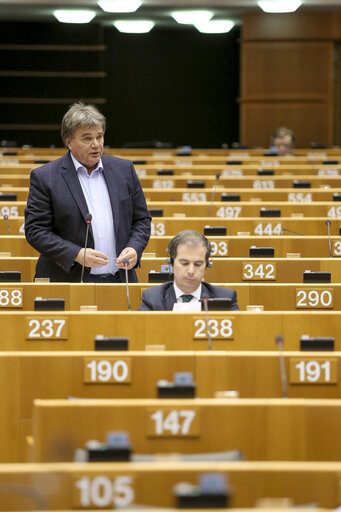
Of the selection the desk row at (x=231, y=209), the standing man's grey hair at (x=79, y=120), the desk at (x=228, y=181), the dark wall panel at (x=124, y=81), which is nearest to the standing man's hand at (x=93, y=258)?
the standing man's grey hair at (x=79, y=120)

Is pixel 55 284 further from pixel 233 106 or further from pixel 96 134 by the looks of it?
pixel 233 106

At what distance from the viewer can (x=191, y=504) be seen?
1.92 metres

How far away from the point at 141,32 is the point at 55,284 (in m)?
9.39

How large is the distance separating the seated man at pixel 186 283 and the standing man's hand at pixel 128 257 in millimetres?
181

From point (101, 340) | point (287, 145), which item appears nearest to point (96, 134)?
point (101, 340)

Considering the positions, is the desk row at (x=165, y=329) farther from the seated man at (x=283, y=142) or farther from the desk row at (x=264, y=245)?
the seated man at (x=283, y=142)

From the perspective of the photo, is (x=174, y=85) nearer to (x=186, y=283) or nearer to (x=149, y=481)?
(x=186, y=283)

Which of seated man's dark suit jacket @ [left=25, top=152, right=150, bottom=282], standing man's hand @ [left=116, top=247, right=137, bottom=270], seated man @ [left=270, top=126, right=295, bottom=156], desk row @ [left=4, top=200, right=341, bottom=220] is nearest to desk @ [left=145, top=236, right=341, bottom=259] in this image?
desk row @ [left=4, top=200, right=341, bottom=220]

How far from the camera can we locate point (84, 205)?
3.94 metres

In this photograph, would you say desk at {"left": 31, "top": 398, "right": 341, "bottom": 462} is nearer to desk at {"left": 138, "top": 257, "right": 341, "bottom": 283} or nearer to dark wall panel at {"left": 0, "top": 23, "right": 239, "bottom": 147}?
desk at {"left": 138, "top": 257, "right": 341, "bottom": 283}

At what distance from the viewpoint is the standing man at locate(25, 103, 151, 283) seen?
12.7ft

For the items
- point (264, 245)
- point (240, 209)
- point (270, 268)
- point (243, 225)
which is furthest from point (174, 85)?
point (270, 268)

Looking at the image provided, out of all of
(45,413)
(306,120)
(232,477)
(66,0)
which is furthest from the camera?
(306,120)

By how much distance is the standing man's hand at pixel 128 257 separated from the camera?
3.83m
